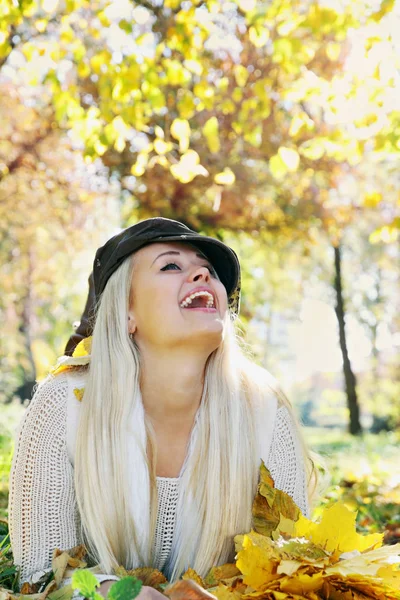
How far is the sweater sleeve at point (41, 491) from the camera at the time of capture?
2.33m

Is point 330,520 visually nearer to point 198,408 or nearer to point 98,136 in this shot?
point 198,408

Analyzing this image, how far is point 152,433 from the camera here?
2.54 m

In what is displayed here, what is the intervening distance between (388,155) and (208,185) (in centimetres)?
523

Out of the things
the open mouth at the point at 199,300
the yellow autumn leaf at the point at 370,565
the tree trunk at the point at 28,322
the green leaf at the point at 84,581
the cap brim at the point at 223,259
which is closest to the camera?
the green leaf at the point at 84,581

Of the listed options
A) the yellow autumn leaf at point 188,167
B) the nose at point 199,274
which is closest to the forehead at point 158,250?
the nose at point 199,274

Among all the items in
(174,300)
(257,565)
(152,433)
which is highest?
(174,300)

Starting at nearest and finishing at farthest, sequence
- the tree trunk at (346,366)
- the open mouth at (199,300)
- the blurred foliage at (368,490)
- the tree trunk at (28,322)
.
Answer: the open mouth at (199,300) → the blurred foliage at (368,490) → the tree trunk at (346,366) → the tree trunk at (28,322)

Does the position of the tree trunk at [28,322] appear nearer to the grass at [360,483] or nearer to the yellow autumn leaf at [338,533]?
the grass at [360,483]

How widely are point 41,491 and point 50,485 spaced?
0.04 m

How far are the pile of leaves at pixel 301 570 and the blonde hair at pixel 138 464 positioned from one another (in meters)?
0.19

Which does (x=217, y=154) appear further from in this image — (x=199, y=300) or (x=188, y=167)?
(x=199, y=300)

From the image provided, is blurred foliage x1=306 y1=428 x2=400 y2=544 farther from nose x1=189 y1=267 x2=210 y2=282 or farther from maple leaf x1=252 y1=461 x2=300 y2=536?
nose x1=189 y1=267 x2=210 y2=282

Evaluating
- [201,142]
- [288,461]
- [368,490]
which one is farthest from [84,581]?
[201,142]

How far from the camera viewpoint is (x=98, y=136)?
14.3 ft
